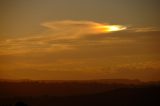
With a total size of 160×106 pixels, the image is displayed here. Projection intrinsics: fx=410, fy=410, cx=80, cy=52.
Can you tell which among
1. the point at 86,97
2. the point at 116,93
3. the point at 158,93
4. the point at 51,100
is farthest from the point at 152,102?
the point at 51,100

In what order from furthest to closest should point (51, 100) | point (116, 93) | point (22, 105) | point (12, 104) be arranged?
point (116, 93)
point (51, 100)
point (12, 104)
point (22, 105)

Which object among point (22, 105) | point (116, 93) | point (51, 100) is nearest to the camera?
point (22, 105)

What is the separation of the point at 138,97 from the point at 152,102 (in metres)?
0.44

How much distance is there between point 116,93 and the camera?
11.9 m

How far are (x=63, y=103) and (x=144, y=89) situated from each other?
2.30 m

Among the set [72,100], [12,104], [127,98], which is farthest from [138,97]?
[12,104]

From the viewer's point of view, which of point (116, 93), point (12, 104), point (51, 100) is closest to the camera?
point (12, 104)

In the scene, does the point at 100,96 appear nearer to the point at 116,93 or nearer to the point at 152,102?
the point at 116,93

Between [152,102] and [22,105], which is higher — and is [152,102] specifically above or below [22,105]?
above

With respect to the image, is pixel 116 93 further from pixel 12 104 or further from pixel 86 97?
pixel 12 104

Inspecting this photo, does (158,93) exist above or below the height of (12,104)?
above

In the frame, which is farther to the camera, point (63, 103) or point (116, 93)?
point (116, 93)

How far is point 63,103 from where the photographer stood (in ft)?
36.4

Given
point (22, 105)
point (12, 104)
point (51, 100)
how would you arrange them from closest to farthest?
point (22, 105) < point (12, 104) < point (51, 100)
